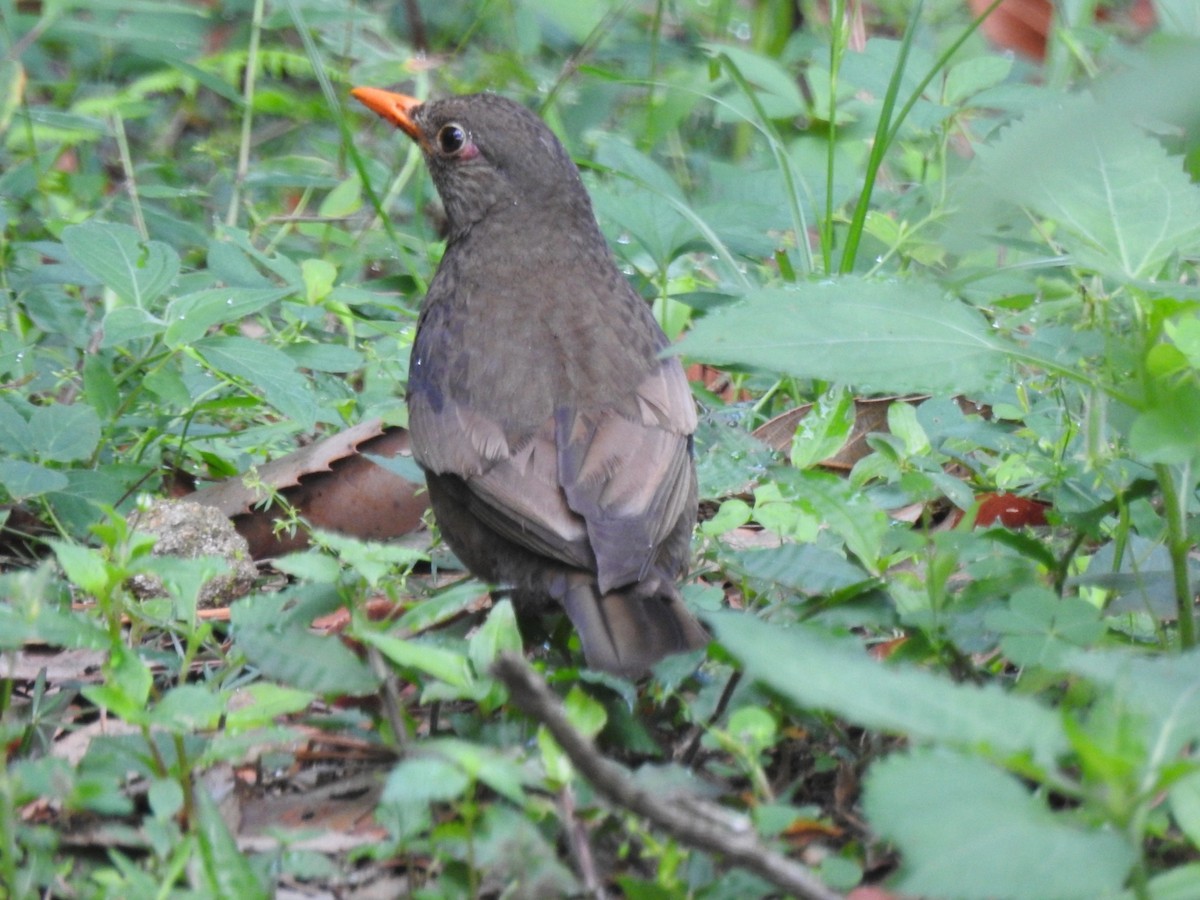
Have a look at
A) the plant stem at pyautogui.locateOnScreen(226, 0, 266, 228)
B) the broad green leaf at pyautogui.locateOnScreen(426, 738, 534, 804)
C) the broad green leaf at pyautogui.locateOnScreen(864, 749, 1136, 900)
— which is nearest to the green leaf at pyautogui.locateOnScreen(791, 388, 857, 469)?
the broad green leaf at pyautogui.locateOnScreen(426, 738, 534, 804)

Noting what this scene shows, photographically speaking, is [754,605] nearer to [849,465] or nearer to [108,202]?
[849,465]

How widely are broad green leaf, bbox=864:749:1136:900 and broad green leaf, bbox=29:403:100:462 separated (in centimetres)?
288

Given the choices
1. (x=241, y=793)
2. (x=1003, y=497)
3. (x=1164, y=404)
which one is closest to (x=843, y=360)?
(x=1164, y=404)

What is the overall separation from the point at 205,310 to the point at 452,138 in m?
1.31

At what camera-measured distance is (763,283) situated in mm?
5730

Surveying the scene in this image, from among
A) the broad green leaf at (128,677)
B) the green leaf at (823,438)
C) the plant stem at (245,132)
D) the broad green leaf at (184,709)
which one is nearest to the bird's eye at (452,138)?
the plant stem at (245,132)

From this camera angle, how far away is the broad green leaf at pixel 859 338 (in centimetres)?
260

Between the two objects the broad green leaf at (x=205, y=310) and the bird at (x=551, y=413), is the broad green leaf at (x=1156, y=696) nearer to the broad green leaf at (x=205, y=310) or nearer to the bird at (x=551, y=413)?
the bird at (x=551, y=413)

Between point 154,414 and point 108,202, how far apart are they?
190 cm

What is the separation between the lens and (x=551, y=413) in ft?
12.9

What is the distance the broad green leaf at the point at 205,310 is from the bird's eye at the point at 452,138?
3.59 feet

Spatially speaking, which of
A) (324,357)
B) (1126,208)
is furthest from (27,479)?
(1126,208)

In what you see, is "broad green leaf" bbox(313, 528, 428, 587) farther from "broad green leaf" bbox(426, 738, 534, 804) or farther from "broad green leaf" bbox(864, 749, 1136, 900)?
"broad green leaf" bbox(864, 749, 1136, 900)

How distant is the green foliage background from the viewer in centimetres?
199
